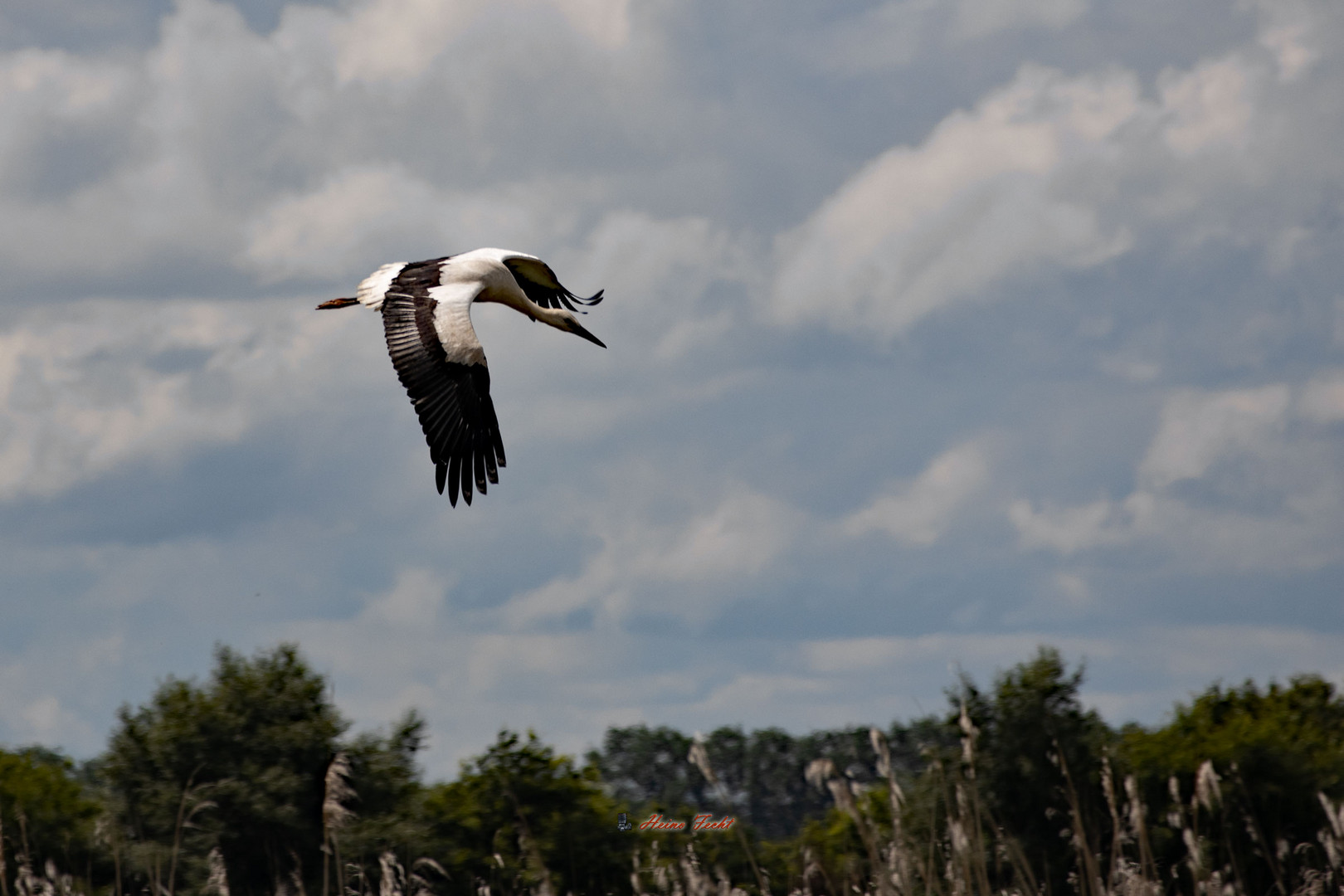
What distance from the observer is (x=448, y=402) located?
11062 mm

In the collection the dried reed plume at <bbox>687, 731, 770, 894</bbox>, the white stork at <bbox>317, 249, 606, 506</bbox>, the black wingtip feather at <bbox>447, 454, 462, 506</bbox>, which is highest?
the white stork at <bbox>317, 249, 606, 506</bbox>

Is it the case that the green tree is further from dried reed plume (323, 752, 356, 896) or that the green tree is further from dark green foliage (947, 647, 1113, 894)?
dried reed plume (323, 752, 356, 896)

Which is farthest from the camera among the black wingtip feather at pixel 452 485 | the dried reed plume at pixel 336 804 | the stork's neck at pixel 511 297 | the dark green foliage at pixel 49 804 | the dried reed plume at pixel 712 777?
the dark green foliage at pixel 49 804

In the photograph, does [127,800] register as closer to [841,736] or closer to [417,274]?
[417,274]

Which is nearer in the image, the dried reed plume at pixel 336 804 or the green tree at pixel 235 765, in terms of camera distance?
the dried reed plume at pixel 336 804

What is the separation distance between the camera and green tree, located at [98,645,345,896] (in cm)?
3525

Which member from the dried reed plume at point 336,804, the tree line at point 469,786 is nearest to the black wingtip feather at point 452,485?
the dried reed plume at point 336,804

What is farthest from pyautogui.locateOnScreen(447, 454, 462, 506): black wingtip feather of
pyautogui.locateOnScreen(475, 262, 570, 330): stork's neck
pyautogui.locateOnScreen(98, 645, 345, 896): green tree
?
pyautogui.locateOnScreen(98, 645, 345, 896): green tree

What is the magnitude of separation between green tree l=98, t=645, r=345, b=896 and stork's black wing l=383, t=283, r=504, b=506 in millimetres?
24705

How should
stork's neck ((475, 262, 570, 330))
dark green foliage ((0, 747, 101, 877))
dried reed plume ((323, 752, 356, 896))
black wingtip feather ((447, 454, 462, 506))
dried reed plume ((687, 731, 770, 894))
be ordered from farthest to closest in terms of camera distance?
dark green foliage ((0, 747, 101, 877)) → stork's neck ((475, 262, 570, 330)) → black wingtip feather ((447, 454, 462, 506)) → dried reed plume ((323, 752, 356, 896)) → dried reed plume ((687, 731, 770, 894))

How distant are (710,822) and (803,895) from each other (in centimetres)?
225

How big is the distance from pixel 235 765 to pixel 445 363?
29.6 meters

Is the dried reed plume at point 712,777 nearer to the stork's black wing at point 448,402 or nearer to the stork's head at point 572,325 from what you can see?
the stork's black wing at point 448,402

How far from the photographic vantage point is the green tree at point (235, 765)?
116 ft
